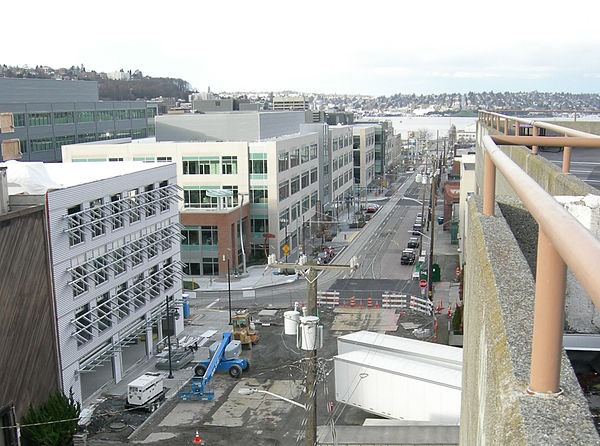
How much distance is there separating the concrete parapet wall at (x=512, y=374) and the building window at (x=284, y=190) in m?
54.8

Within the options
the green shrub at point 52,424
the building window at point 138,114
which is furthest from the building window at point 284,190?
the building window at point 138,114

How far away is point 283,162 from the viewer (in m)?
61.3

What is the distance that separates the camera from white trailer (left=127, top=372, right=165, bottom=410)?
92.1 ft

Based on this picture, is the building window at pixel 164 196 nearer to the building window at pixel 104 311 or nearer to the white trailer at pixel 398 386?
the building window at pixel 104 311

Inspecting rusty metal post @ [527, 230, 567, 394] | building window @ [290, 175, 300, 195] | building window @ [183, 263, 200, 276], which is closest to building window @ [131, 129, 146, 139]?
building window @ [290, 175, 300, 195]

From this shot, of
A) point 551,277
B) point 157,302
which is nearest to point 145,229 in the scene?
point 157,302

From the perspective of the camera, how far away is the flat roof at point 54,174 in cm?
2791

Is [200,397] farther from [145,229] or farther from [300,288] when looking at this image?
[300,288]

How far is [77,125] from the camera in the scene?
8706 cm

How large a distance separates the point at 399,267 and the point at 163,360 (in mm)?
26049

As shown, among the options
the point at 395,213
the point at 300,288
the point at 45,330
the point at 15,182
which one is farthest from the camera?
the point at 395,213

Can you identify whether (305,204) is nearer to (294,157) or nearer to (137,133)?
(294,157)

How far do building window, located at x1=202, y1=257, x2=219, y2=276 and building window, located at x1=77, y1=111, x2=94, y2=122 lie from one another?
42.1 metres

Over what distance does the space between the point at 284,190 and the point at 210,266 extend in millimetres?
10960
